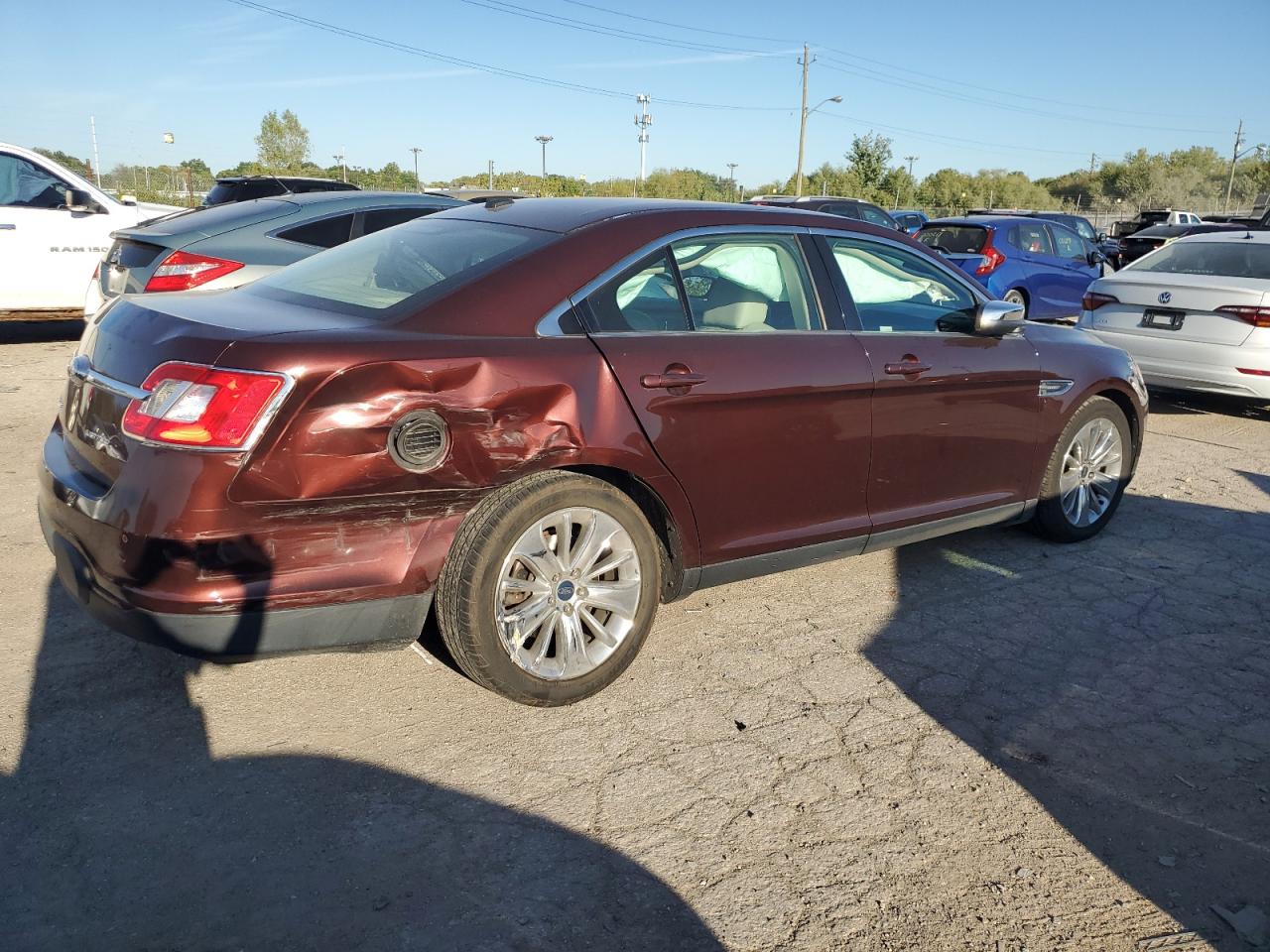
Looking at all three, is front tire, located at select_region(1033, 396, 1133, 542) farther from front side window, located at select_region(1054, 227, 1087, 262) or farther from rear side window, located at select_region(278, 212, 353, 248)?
front side window, located at select_region(1054, 227, 1087, 262)

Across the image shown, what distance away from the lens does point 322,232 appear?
744cm

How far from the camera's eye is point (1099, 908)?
2.54 meters

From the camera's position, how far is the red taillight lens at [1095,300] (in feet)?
27.9

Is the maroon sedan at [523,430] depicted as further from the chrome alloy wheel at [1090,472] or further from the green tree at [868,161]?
the green tree at [868,161]

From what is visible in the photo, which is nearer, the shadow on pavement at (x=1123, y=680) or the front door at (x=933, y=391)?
the shadow on pavement at (x=1123, y=680)

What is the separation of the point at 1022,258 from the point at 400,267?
36.1 ft

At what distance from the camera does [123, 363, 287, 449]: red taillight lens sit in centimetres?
276

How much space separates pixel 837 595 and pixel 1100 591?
48.4 inches

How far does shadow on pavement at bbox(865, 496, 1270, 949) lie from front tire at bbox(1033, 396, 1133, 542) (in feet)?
0.39

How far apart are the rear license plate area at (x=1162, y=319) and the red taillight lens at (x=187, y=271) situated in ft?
22.6

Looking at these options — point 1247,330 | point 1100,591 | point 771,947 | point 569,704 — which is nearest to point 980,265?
point 1247,330

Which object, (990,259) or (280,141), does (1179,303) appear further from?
(280,141)

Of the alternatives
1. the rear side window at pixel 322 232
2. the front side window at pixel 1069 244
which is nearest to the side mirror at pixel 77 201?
the rear side window at pixel 322 232

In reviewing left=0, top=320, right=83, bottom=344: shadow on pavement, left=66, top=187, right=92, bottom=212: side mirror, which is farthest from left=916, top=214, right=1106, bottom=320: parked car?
left=0, top=320, right=83, bottom=344: shadow on pavement
